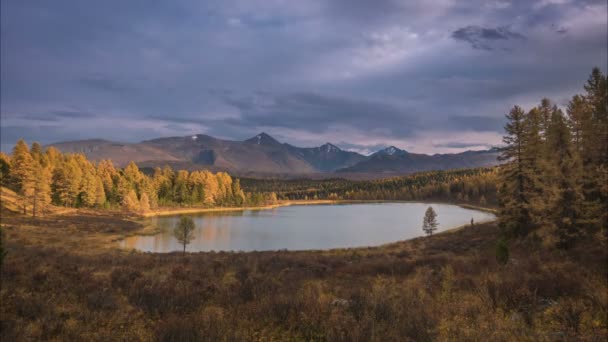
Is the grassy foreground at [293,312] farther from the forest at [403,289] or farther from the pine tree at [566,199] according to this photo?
the pine tree at [566,199]

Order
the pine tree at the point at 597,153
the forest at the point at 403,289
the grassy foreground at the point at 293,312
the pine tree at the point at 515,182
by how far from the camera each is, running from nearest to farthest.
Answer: the grassy foreground at the point at 293,312 → the forest at the point at 403,289 → the pine tree at the point at 597,153 → the pine tree at the point at 515,182

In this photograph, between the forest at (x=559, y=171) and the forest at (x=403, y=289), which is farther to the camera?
the forest at (x=559, y=171)

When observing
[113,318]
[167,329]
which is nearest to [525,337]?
[167,329]

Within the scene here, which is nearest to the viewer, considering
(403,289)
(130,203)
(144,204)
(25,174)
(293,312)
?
(293,312)

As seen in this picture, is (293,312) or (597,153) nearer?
(293,312)

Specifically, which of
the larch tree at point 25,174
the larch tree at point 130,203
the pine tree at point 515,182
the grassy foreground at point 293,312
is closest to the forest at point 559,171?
the pine tree at point 515,182

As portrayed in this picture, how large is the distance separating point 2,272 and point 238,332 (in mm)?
Answer: 11285

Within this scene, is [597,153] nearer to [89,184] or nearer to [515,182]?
[515,182]

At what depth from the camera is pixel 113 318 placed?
717cm

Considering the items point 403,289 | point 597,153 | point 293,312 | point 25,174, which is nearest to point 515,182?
point 597,153

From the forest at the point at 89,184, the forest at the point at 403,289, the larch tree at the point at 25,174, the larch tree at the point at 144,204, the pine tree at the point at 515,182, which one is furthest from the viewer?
the larch tree at the point at 144,204

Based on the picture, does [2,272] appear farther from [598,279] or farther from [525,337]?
[598,279]

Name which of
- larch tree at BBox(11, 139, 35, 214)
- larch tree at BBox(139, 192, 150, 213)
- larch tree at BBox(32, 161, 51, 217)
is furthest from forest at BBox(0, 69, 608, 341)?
larch tree at BBox(139, 192, 150, 213)

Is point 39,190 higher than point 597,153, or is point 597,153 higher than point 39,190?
point 597,153
